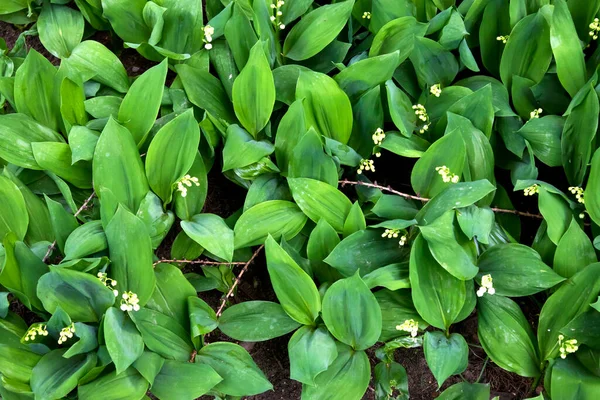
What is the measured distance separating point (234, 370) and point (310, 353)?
0.24 metres

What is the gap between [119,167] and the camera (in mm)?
1898

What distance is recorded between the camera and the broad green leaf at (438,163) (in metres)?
1.87

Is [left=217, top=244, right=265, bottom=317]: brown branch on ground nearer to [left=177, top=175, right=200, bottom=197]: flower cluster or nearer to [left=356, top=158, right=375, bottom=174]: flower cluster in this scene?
[left=177, top=175, right=200, bottom=197]: flower cluster

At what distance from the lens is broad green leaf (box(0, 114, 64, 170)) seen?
198cm

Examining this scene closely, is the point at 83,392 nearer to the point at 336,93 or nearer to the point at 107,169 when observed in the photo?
the point at 107,169

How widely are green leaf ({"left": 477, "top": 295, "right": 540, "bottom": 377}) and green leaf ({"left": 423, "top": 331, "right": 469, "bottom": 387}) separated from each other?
9 centimetres

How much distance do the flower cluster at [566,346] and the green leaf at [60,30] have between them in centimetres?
204

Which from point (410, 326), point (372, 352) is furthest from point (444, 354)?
point (372, 352)

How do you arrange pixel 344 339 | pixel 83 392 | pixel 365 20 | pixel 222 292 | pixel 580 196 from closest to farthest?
pixel 83 392
pixel 344 339
pixel 580 196
pixel 222 292
pixel 365 20

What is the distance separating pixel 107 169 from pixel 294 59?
80 centimetres

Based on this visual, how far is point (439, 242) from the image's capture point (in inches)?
69.3

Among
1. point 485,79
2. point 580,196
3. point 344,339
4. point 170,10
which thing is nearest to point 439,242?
point 344,339

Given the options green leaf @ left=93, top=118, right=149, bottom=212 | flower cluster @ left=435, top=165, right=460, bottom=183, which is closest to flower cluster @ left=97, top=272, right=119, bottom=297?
green leaf @ left=93, top=118, right=149, bottom=212

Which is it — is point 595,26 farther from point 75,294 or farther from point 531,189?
point 75,294
